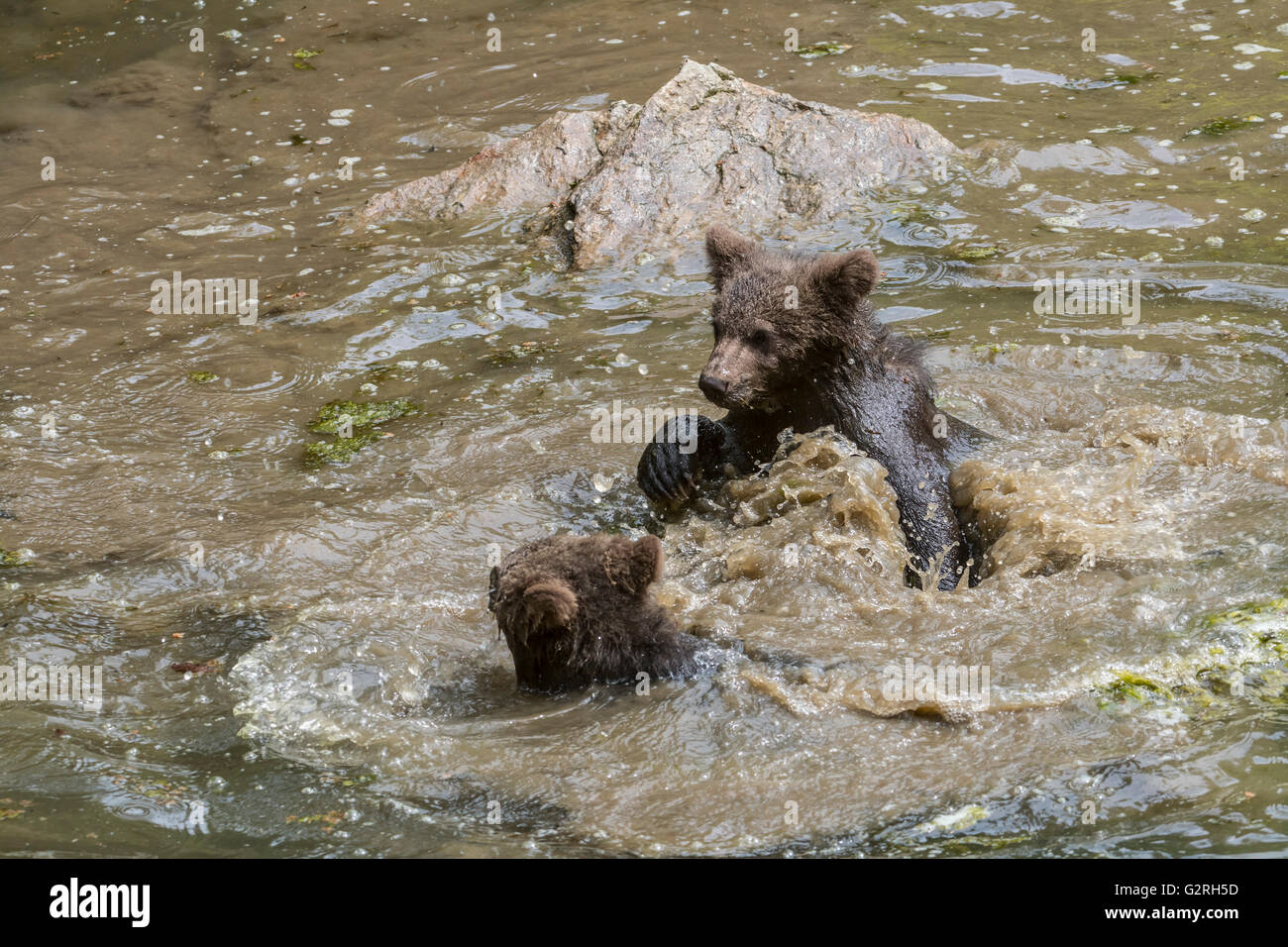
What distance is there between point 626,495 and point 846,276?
1.90 meters

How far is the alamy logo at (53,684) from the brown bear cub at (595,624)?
176cm

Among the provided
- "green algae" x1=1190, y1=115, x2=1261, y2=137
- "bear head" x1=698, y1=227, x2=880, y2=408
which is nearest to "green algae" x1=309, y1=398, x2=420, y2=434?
"bear head" x1=698, y1=227, x2=880, y2=408

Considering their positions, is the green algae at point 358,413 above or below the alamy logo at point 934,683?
above

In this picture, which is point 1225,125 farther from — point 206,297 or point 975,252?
point 206,297

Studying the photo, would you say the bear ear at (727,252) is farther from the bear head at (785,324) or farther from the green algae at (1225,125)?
the green algae at (1225,125)

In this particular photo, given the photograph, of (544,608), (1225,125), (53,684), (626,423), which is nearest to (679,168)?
(626,423)

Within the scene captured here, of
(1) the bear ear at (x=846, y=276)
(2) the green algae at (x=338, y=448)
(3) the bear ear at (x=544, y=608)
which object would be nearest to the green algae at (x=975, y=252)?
(1) the bear ear at (x=846, y=276)

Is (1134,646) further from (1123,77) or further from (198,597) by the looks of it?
(1123,77)

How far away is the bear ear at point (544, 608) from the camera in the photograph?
4742 millimetres

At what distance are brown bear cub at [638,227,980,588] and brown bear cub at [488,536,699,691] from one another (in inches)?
57.9

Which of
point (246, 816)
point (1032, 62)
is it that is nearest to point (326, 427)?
point (246, 816)

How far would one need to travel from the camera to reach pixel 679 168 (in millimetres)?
10516

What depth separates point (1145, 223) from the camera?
9711mm

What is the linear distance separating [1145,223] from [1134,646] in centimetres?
580
